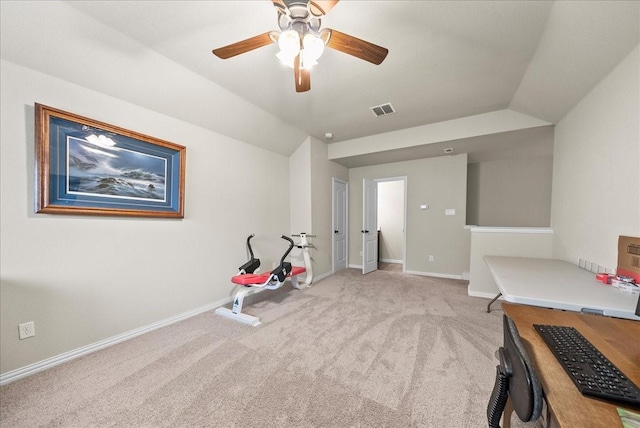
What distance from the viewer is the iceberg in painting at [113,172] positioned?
6.42 ft

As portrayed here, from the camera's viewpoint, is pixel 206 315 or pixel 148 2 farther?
pixel 206 315

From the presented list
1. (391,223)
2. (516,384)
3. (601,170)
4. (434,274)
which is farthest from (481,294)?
(516,384)

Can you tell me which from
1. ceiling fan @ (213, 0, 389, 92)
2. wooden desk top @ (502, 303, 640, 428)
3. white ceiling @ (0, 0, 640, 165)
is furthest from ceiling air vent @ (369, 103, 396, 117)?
wooden desk top @ (502, 303, 640, 428)

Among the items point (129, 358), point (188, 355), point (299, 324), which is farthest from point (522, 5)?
point (129, 358)

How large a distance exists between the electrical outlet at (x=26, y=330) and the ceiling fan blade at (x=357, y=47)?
3.01 meters

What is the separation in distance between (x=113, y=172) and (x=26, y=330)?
137 cm

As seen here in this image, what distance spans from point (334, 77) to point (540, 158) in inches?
186

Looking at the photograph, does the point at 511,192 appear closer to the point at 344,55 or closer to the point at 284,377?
the point at 344,55

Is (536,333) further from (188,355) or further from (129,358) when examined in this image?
(129,358)

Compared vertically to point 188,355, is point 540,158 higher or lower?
higher

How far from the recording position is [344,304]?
3117 mm

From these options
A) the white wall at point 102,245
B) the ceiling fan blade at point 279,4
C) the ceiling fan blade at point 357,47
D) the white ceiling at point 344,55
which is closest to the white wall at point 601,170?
the white ceiling at point 344,55

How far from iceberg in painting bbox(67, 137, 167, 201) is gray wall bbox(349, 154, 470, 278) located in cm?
409

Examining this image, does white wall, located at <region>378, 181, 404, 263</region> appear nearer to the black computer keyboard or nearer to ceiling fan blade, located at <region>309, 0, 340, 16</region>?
ceiling fan blade, located at <region>309, 0, 340, 16</region>
